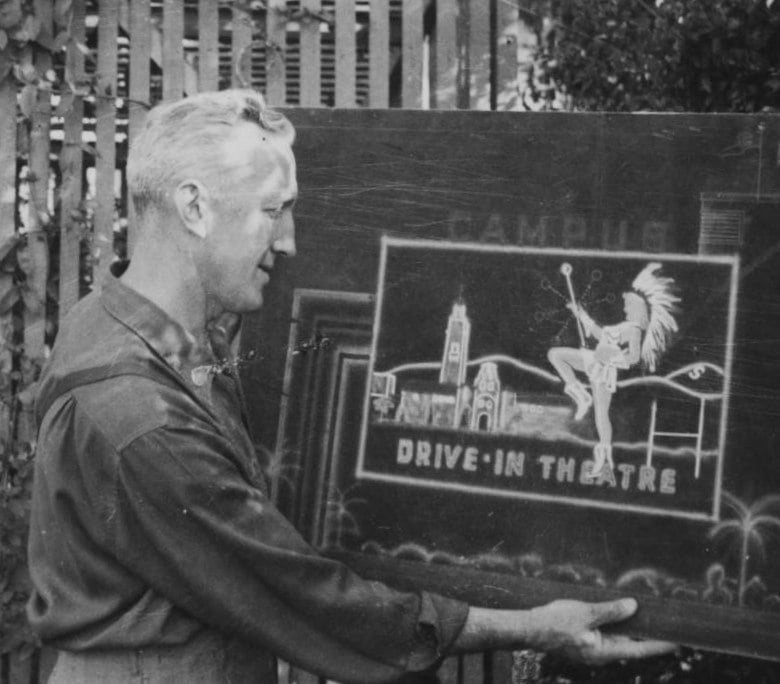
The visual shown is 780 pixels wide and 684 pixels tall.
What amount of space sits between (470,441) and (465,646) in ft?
1.47

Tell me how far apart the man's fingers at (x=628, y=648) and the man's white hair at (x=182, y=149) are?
3.60ft

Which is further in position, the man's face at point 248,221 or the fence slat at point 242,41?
the fence slat at point 242,41

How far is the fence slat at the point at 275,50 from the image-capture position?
373 cm

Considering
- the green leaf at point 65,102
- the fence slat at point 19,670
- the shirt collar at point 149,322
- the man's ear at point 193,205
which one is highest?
the green leaf at point 65,102

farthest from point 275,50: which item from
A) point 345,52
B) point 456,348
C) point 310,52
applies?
point 456,348

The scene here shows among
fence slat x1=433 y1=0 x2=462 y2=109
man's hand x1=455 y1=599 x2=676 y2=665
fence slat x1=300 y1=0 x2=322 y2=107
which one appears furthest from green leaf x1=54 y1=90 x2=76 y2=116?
man's hand x1=455 y1=599 x2=676 y2=665

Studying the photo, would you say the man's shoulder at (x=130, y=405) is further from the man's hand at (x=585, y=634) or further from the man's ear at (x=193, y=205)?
the man's hand at (x=585, y=634)

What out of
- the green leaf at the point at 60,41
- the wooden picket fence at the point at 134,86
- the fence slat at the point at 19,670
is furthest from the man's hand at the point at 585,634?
the green leaf at the point at 60,41

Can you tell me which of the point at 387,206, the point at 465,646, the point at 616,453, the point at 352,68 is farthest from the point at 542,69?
the point at 465,646

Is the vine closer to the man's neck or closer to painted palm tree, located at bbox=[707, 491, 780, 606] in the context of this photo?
the man's neck

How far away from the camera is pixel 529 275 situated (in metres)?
2.54

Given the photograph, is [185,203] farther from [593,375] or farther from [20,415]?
[20,415]

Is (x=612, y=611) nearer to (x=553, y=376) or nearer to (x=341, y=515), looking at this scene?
(x=553, y=376)

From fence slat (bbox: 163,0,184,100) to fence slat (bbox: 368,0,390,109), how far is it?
578 millimetres
